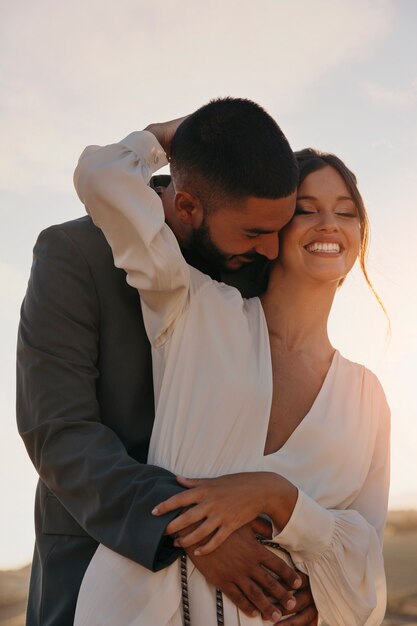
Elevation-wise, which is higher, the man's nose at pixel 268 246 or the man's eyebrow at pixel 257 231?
the man's eyebrow at pixel 257 231

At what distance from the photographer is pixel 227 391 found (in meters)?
2.86

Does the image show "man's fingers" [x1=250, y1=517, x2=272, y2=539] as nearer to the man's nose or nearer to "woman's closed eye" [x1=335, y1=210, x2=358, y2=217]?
the man's nose

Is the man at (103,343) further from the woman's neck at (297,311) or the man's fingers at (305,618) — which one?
the woman's neck at (297,311)

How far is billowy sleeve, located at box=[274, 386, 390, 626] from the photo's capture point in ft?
9.16

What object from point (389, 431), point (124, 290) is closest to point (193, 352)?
point (124, 290)

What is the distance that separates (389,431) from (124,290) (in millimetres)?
1003

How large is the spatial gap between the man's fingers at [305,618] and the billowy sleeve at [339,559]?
0.07ft

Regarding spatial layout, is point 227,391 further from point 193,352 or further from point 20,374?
point 20,374

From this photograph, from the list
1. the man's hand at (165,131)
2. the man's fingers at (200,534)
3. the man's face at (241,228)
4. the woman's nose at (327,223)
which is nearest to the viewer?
the man's fingers at (200,534)

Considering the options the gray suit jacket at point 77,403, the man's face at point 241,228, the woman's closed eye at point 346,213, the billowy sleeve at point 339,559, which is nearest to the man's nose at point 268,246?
the man's face at point 241,228

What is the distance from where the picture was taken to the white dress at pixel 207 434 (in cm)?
273

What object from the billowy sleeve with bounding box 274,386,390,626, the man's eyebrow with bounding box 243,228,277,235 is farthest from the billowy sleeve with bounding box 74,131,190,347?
the billowy sleeve with bounding box 274,386,390,626

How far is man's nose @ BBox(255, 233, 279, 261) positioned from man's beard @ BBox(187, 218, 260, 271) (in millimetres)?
97

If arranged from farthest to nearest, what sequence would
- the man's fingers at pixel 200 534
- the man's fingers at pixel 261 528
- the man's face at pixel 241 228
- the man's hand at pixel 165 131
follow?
1. the man's hand at pixel 165 131
2. the man's face at pixel 241 228
3. the man's fingers at pixel 261 528
4. the man's fingers at pixel 200 534
